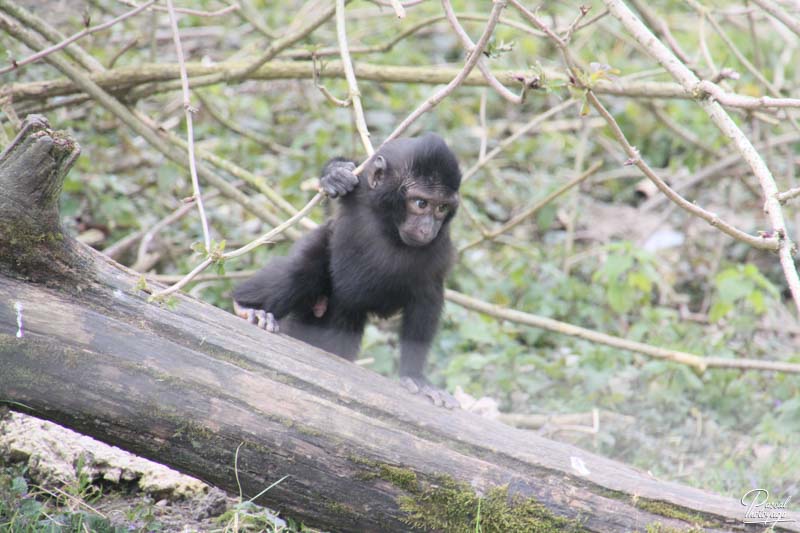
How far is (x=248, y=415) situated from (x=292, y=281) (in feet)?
5.76

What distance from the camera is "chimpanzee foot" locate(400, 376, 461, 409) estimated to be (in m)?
4.77

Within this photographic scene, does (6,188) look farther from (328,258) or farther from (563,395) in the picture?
(563,395)

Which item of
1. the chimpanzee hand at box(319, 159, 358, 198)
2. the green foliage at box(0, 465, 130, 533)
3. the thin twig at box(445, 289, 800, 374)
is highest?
the chimpanzee hand at box(319, 159, 358, 198)

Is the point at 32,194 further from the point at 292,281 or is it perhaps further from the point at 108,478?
the point at 292,281

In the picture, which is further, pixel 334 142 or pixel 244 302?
pixel 334 142

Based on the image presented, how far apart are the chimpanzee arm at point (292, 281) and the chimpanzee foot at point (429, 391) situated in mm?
799

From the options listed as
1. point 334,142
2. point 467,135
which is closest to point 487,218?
point 467,135

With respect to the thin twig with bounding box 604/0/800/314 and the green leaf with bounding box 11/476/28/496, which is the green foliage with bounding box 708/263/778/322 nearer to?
the thin twig with bounding box 604/0/800/314

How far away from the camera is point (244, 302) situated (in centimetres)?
530

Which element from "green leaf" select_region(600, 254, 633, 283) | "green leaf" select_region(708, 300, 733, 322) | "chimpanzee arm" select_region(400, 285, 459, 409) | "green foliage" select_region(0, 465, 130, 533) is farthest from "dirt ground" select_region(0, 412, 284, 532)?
"green leaf" select_region(708, 300, 733, 322)

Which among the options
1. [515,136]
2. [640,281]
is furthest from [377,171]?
[640,281]

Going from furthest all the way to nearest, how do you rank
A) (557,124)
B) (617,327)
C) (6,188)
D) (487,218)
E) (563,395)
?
(557,124)
(487,218)
(617,327)
(563,395)
(6,188)

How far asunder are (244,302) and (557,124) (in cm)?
603

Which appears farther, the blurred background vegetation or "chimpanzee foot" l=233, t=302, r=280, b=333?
the blurred background vegetation
